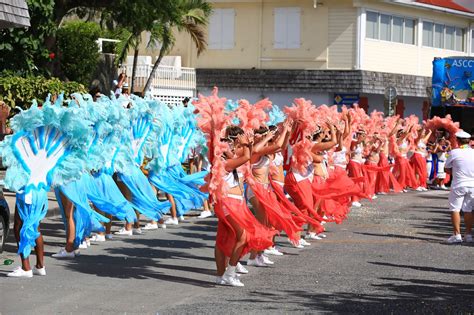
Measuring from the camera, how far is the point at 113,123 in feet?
49.1

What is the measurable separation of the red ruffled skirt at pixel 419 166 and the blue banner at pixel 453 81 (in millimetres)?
2627

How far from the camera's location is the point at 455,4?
2005 inches

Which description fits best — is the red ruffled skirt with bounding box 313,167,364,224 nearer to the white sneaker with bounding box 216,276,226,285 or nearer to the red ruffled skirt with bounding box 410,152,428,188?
the white sneaker with bounding box 216,276,226,285

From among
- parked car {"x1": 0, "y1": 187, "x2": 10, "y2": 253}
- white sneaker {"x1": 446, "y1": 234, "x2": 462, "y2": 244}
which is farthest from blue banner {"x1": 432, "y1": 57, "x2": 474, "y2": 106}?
parked car {"x1": 0, "y1": 187, "x2": 10, "y2": 253}

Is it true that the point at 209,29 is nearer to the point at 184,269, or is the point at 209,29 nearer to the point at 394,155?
the point at 394,155

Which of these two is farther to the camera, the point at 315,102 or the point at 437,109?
the point at 315,102

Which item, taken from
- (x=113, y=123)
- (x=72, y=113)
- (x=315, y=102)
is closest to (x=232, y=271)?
(x=72, y=113)

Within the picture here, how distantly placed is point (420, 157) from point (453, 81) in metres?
3.19

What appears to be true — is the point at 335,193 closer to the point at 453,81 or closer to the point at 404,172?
the point at 404,172

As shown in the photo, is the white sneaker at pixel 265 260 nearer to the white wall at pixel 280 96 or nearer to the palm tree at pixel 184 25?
the palm tree at pixel 184 25

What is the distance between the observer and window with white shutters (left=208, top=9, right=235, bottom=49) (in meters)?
45.8

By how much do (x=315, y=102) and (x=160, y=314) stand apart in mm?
34716

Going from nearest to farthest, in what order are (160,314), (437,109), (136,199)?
1. (160,314)
2. (136,199)
3. (437,109)

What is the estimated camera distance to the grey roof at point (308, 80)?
143 ft
